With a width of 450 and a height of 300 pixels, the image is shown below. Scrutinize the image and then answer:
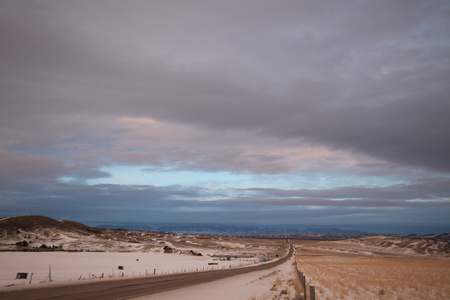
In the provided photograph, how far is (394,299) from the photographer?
19625 millimetres

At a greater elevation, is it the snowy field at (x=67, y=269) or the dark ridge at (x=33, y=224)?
the dark ridge at (x=33, y=224)

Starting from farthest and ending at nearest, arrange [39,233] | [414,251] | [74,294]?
[414,251]
[39,233]
[74,294]

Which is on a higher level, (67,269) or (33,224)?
(33,224)

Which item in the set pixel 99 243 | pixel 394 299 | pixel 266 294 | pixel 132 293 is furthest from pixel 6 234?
pixel 394 299

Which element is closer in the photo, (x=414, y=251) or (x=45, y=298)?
(x=45, y=298)

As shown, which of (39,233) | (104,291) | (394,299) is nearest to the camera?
(394,299)

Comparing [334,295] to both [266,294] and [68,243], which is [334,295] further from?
[68,243]

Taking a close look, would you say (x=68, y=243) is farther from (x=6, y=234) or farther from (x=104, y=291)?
(x=104, y=291)

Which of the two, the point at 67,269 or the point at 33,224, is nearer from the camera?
the point at 67,269

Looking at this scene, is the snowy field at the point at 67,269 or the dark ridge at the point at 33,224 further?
the dark ridge at the point at 33,224

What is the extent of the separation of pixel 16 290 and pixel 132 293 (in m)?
8.99

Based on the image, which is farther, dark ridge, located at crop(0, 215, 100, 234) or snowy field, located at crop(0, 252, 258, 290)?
dark ridge, located at crop(0, 215, 100, 234)

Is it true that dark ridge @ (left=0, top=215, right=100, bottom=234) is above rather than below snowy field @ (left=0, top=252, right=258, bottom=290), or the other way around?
above

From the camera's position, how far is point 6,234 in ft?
323
